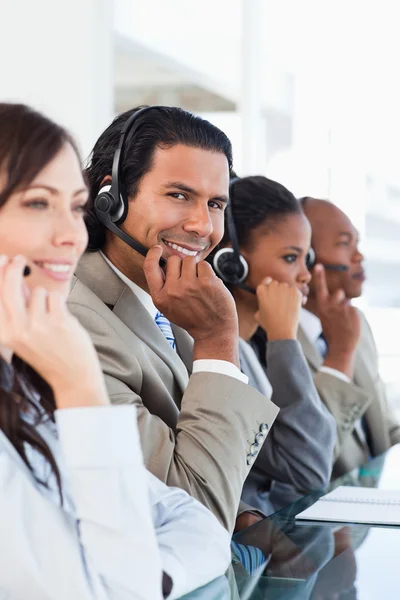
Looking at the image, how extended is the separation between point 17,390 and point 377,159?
4.72 meters

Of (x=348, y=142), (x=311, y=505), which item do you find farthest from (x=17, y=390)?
(x=348, y=142)

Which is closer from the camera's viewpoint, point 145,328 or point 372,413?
point 145,328

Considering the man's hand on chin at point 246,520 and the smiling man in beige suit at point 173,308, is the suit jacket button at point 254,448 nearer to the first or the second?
the smiling man in beige suit at point 173,308

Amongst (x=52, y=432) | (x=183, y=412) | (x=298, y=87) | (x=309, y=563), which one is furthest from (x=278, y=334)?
(x=298, y=87)

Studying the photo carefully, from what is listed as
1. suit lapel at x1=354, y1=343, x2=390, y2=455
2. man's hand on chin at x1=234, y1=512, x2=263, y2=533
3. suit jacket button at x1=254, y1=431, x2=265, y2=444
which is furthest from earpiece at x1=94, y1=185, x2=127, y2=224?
suit lapel at x1=354, y1=343, x2=390, y2=455

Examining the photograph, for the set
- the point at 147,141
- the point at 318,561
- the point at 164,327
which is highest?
the point at 147,141

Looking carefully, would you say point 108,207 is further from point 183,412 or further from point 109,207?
point 183,412

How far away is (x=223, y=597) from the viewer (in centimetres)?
113

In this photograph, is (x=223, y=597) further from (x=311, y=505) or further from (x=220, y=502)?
(x=311, y=505)

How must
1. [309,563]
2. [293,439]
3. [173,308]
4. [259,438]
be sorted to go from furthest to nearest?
[293,439]
[173,308]
[259,438]
[309,563]

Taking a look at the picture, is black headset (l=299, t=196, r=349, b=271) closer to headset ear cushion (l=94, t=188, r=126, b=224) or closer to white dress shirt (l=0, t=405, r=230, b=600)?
headset ear cushion (l=94, t=188, r=126, b=224)

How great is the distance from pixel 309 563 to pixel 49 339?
2.01ft

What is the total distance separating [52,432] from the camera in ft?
3.18

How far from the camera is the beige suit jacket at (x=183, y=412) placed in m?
1.33
